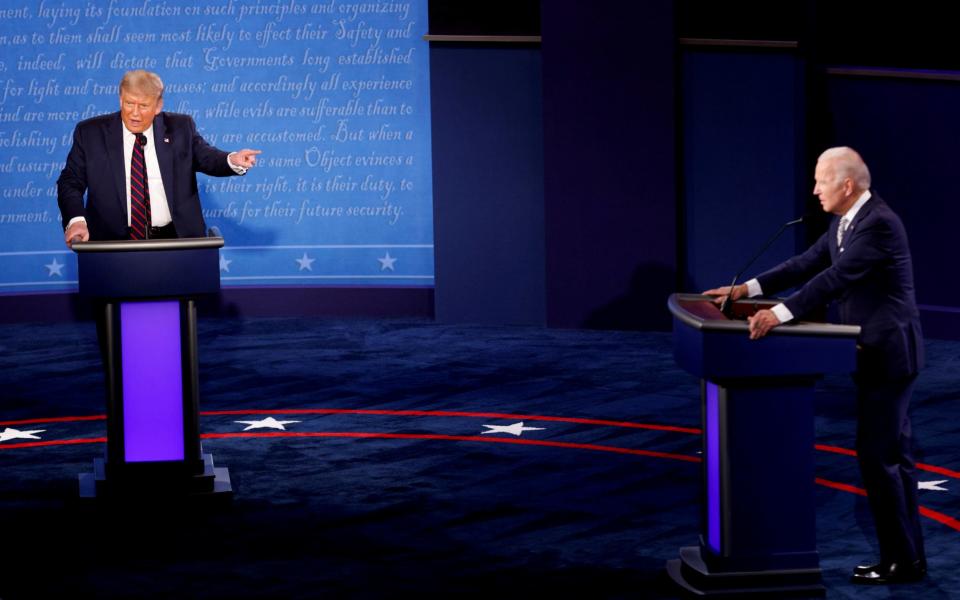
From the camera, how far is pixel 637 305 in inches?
425

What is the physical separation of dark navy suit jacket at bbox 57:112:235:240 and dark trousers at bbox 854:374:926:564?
9.69 feet

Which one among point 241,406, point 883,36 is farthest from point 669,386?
point 883,36

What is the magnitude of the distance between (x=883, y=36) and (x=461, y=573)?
21.4 feet

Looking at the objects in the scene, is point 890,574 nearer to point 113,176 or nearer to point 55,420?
point 113,176

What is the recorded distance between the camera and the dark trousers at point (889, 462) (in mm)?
5145

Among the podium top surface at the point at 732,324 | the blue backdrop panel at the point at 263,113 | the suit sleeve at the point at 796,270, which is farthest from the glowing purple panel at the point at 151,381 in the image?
the blue backdrop panel at the point at 263,113

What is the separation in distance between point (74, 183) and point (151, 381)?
92cm

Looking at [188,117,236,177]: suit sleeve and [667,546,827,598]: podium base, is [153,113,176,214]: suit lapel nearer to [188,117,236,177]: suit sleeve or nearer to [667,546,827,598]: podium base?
[188,117,236,177]: suit sleeve

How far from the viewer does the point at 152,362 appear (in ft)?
20.9

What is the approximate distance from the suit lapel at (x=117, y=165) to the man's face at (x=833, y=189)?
117 inches

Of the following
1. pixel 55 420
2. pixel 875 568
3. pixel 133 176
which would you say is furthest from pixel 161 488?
pixel 875 568

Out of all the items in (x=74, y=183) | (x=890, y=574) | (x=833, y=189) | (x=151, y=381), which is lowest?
(x=890, y=574)

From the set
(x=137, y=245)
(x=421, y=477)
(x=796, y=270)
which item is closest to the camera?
(x=796, y=270)

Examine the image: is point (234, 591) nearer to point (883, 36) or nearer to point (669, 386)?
point (669, 386)
